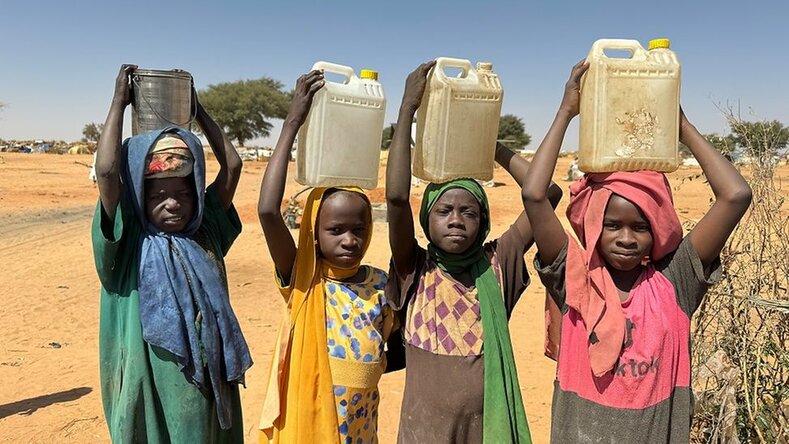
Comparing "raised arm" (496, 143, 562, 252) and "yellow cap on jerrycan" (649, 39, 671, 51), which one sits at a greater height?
"yellow cap on jerrycan" (649, 39, 671, 51)

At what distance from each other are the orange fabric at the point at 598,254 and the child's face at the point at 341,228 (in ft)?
2.59

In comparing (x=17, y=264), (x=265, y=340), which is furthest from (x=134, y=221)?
(x=17, y=264)

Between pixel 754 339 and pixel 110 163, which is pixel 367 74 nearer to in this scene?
pixel 110 163

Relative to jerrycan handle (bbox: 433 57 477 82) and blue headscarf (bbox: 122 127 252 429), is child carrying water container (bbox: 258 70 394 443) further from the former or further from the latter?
jerrycan handle (bbox: 433 57 477 82)

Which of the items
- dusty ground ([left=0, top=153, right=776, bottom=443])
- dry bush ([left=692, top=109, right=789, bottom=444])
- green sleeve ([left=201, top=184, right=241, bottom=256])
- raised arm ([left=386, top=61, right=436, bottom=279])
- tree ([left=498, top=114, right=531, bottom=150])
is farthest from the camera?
tree ([left=498, top=114, right=531, bottom=150])

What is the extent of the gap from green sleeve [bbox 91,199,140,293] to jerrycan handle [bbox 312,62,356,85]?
88cm

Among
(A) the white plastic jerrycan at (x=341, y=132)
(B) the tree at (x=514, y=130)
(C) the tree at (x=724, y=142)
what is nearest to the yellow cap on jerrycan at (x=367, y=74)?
(A) the white plastic jerrycan at (x=341, y=132)

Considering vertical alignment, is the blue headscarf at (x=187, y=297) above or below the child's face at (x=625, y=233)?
below

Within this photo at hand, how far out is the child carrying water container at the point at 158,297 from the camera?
211 cm

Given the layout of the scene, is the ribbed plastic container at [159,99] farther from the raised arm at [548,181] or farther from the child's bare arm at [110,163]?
the raised arm at [548,181]

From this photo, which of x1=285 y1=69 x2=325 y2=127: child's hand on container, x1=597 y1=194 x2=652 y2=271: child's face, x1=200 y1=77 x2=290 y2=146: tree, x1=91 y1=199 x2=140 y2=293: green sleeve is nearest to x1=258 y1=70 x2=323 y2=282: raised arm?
x1=285 y1=69 x2=325 y2=127: child's hand on container

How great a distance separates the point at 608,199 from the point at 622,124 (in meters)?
0.27

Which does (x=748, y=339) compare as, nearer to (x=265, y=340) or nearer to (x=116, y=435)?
(x=116, y=435)

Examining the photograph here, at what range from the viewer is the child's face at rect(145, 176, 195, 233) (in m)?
2.17
